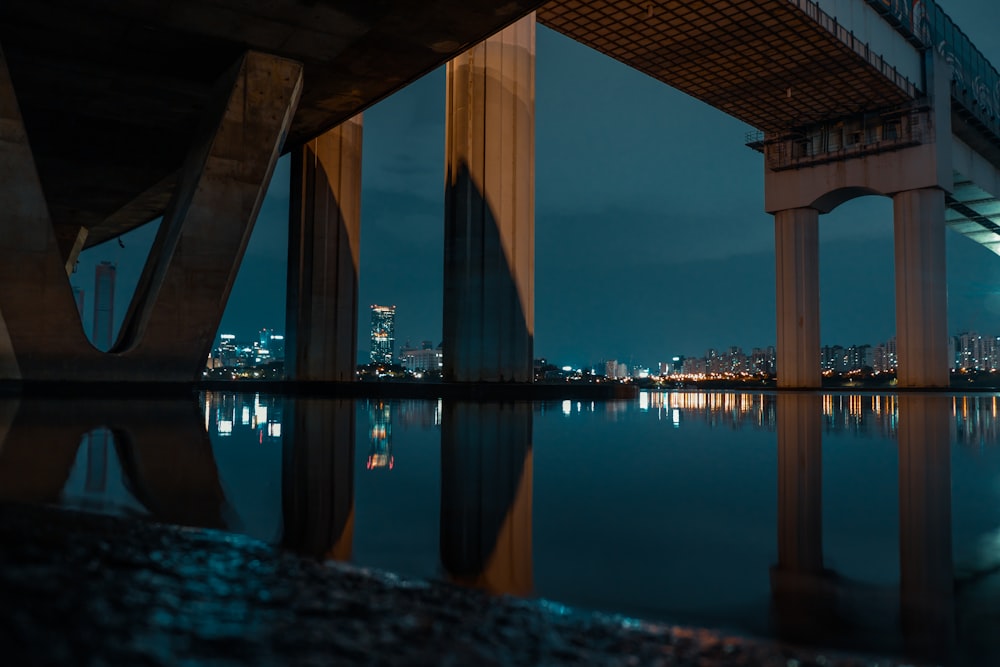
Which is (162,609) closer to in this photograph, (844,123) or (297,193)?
(297,193)

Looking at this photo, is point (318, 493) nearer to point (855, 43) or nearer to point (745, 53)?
point (745, 53)

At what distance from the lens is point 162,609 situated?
1979 mm

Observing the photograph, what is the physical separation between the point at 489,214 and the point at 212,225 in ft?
28.8

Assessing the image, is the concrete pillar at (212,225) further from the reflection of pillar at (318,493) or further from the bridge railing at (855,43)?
the bridge railing at (855,43)

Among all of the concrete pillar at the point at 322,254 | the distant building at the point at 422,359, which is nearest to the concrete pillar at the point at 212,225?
the concrete pillar at the point at 322,254

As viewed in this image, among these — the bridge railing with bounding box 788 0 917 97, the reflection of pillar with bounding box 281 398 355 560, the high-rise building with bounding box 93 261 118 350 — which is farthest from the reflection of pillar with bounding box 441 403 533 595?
the high-rise building with bounding box 93 261 118 350

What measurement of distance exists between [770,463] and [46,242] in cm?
1311

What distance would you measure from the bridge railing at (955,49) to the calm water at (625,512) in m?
34.7

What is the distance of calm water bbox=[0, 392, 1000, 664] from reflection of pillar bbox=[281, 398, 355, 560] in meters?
0.02

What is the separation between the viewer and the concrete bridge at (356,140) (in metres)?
13.6

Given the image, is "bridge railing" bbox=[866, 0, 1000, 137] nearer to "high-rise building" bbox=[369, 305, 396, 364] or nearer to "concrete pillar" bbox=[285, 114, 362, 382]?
"concrete pillar" bbox=[285, 114, 362, 382]

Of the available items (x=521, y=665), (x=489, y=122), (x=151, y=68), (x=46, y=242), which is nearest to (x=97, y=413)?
(x=46, y=242)

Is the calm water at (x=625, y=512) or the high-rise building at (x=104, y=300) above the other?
the high-rise building at (x=104, y=300)

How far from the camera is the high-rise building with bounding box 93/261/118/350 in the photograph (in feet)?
546
